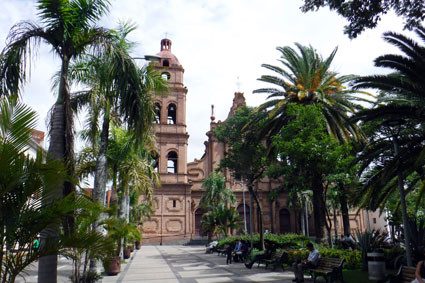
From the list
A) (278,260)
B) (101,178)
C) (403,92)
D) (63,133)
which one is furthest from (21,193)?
(278,260)

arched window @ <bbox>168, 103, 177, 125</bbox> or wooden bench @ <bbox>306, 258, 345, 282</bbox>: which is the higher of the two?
arched window @ <bbox>168, 103, 177, 125</bbox>

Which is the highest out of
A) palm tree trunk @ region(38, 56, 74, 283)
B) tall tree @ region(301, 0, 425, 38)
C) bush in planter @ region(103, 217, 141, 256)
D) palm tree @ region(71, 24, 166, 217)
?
tall tree @ region(301, 0, 425, 38)

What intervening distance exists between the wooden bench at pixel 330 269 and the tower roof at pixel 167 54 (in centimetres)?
3611

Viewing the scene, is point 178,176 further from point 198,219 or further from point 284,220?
point 284,220

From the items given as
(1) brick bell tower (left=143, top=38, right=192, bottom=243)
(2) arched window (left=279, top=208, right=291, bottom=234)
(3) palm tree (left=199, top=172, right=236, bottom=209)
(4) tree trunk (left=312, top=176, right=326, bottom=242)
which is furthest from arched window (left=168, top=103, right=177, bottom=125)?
(4) tree trunk (left=312, top=176, right=326, bottom=242)

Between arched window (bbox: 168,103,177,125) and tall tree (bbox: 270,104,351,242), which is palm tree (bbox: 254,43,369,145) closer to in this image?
tall tree (bbox: 270,104,351,242)

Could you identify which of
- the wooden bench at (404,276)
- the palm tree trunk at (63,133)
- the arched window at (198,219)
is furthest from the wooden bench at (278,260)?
the arched window at (198,219)

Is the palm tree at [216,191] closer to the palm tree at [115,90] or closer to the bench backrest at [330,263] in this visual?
the palm tree at [115,90]

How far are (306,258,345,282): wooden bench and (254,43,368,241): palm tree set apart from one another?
6033 millimetres

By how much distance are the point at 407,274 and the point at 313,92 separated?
37.5 ft

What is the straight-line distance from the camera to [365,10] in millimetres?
9047

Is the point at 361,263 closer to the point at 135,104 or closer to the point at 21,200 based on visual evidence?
the point at 135,104

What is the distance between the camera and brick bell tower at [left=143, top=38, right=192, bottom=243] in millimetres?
39469

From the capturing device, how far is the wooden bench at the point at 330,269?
991 cm
